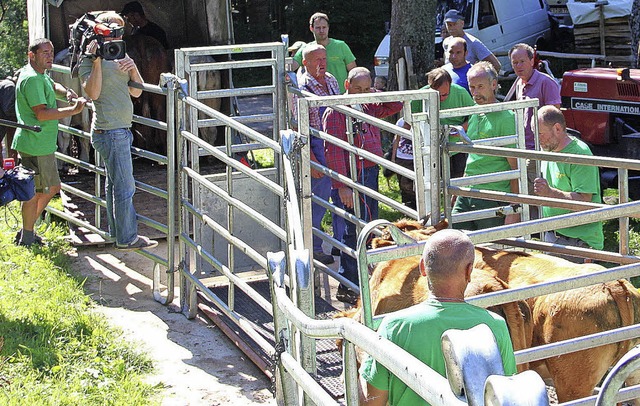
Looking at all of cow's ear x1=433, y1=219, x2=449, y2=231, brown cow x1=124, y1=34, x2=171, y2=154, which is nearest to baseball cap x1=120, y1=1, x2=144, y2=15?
brown cow x1=124, y1=34, x2=171, y2=154

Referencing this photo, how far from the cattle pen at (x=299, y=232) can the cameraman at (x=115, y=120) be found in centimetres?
21

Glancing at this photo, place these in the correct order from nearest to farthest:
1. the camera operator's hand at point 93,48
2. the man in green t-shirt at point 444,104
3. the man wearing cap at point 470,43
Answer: the camera operator's hand at point 93,48 → the man in green t-shirt at point 444,104 → the man wearing cap at point 470,43

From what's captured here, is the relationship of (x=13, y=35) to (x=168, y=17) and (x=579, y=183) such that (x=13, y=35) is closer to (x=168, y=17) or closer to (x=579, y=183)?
(x=168, y=17)

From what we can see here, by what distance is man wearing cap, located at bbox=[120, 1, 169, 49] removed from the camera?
1220 centimetres

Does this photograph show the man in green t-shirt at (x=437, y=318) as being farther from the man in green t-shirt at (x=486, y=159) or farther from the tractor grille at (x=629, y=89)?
the tractor grille at (x=629, y=89)

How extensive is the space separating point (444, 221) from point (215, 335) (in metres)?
2.27

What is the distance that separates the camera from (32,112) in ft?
27.2

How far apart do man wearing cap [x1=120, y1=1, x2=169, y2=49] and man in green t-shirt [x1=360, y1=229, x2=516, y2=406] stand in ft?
31.3

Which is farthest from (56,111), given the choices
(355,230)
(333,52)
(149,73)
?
(149,73)

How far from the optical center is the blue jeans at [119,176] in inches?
283

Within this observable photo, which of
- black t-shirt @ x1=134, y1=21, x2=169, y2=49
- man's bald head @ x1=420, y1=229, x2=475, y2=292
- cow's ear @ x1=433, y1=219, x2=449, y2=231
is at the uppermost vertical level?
black t-shirt @ x1=134, y1=21, x2=169, y2=49

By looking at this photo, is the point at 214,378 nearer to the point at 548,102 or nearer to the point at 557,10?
the point at 548,102

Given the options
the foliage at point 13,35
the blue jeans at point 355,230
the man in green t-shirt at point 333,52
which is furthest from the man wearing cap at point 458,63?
the foliage at point 13,35

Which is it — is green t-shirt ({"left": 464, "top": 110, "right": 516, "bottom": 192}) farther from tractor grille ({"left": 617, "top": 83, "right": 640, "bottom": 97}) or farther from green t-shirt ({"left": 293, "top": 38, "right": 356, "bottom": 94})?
tractor grille ({"left": 617, "top": 83, "right": 640, "bottom": 97})
